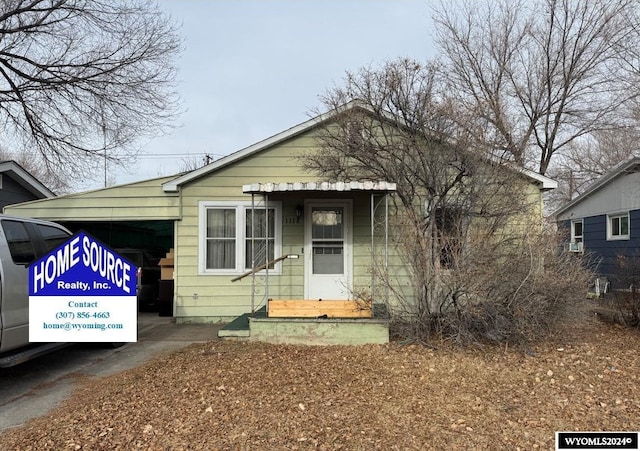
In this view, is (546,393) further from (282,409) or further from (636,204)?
(636,204)

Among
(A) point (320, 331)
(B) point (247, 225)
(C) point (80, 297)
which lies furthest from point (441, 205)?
(C) point (80, 297)

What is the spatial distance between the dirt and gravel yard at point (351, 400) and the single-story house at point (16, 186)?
8.06 meters

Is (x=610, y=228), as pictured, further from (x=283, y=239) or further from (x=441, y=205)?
(x=283, y=239)

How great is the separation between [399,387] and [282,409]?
135 cm

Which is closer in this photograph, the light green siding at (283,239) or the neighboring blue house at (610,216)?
the light green siding at (283,239)

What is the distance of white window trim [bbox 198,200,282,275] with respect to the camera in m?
8.65

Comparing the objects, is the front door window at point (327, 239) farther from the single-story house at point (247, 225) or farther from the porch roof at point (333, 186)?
the porch roof at point (333, 186)

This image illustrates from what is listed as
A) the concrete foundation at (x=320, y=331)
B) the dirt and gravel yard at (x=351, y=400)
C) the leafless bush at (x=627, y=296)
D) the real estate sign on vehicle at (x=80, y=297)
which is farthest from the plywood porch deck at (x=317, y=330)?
the leafless bush at (x=627, y=296)

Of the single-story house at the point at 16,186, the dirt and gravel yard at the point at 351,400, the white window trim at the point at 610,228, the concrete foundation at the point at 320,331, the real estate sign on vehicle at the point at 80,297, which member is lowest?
the dirt and gravel yard at the point at 351,400

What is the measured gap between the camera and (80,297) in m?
3.77

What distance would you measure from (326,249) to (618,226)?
10607 millimetres

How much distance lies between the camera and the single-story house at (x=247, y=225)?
8.56 meters

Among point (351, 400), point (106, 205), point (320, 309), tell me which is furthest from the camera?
point (106, 205)

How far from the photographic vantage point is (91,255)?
382 centimetres
